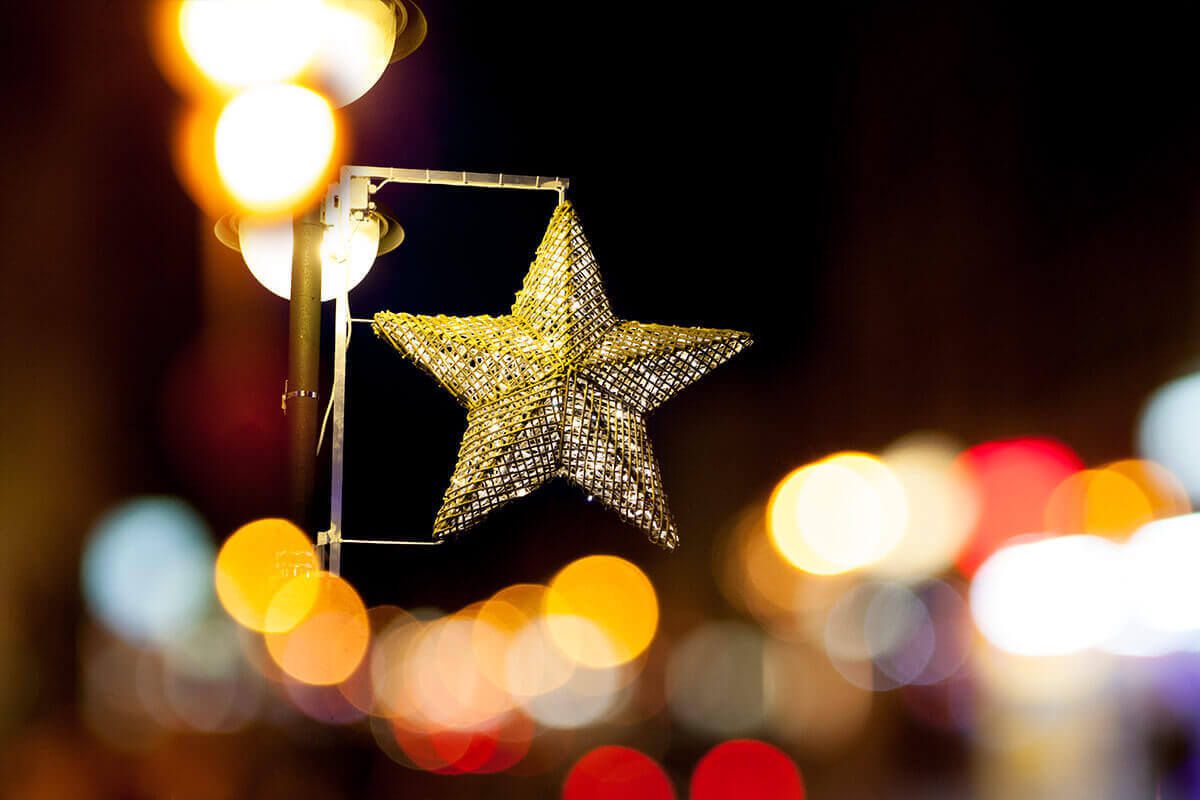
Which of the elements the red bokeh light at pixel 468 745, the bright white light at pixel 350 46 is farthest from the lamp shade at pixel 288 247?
the red bokeh light at pixel 468 745

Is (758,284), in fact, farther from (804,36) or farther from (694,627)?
(694,627)

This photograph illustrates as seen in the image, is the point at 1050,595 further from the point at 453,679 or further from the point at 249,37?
the point at 249,37

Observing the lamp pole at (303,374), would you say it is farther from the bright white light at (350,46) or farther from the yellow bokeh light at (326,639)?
the yellow bokeh light at (326,639)

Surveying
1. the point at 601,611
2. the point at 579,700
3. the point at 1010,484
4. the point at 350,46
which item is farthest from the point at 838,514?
the point at 350,46

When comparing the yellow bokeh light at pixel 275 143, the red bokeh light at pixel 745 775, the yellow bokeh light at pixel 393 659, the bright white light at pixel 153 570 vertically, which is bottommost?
the red bokeh light at pixel 745 775

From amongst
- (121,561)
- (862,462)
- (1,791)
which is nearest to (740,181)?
(862,462)

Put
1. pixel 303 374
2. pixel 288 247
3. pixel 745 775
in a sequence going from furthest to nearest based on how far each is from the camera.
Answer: pixel 745 775, pixel 288 247, pixel 303 374
